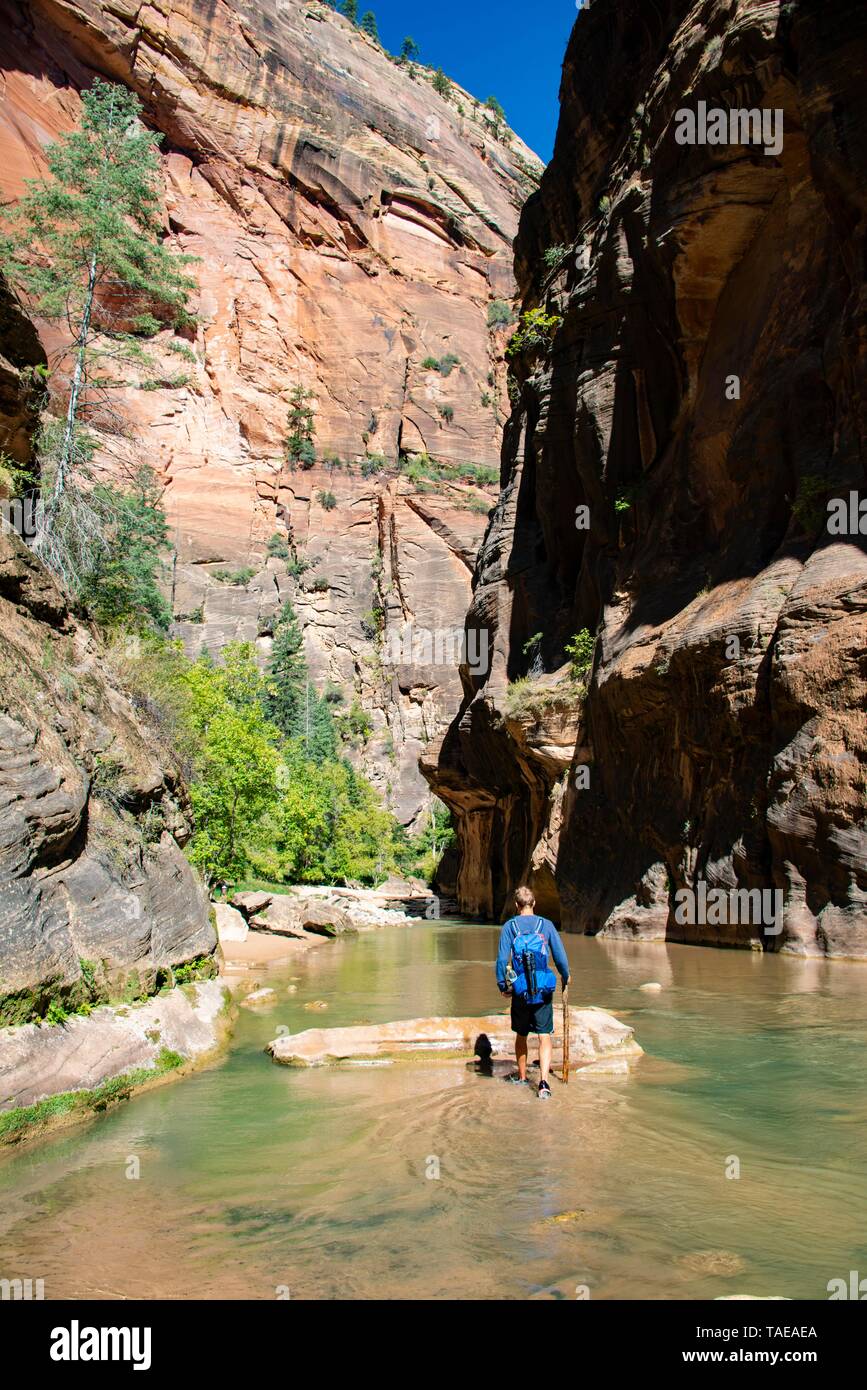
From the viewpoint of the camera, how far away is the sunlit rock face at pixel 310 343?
6562 centimetres

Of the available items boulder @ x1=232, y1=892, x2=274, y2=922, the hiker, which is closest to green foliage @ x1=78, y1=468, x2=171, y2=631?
boulder @ x1=232, y1=892, x2=274, y2=922

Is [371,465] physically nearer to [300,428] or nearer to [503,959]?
[300,428]

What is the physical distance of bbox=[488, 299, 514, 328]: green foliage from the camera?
83.1 m

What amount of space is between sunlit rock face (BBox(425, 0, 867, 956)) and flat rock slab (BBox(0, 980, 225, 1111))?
10.3 m

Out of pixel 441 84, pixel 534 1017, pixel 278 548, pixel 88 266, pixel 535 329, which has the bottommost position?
pixel 534 1017

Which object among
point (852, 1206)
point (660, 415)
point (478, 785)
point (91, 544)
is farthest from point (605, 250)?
point (852, 1206)

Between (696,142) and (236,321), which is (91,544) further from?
(236,321)

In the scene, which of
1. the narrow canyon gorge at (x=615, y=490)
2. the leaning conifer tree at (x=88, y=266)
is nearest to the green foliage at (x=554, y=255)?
the narrow canyon gorge at (x=615, y=490)

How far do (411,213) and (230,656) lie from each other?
60598 millimetres

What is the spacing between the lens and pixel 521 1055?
7.52 meters

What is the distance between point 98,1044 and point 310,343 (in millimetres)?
74162

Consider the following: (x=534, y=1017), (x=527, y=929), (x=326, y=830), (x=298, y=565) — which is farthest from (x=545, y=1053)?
(x=298, y=565)

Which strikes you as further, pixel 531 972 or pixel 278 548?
pixel 278 548

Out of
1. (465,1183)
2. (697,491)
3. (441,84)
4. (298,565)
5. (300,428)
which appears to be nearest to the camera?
(465,1183)
